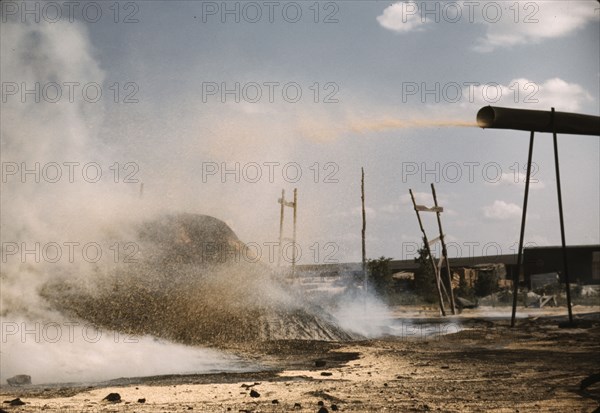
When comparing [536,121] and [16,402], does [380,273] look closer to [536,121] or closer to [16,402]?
[536,121]

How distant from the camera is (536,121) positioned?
340 inches

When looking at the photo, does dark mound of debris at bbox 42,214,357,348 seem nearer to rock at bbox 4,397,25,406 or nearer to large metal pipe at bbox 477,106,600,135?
rock at bbox 4,397,25,406

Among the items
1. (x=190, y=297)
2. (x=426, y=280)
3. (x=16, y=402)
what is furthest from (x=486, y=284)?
(x=16, y=402)

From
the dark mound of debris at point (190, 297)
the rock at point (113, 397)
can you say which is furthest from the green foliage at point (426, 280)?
the rock at point (113, 397)

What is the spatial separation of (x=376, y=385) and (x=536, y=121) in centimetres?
443

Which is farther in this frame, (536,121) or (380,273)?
(380,273)

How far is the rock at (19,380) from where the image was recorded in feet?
32.5

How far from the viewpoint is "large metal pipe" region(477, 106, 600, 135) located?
27.3 ft

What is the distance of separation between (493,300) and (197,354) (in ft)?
83.6

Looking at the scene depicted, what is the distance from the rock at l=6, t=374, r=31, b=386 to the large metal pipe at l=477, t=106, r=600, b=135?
820 cm

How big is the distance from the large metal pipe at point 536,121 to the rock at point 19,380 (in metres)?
8.20

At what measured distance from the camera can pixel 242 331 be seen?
15.3m

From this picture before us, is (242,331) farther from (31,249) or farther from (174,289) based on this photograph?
(31,249)

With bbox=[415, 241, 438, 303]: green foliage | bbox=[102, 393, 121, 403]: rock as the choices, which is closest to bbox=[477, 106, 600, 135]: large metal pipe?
bbox=[102, 393, 121, 403]: rock
